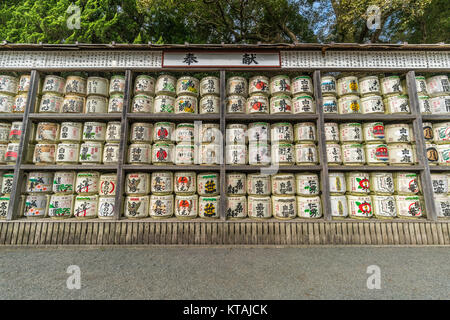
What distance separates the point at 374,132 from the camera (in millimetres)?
4207

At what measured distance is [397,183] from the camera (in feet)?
13.6

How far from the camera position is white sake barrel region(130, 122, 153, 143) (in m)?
4.20

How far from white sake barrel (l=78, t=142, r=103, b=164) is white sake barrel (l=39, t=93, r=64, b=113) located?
103 centimetres

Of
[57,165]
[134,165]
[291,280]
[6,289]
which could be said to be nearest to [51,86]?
[57,165]

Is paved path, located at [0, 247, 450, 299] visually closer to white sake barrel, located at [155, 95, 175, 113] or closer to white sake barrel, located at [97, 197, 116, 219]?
white sake barrel, located at [97, 197, 116, 219]

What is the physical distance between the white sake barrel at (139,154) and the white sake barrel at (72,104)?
142 centimetres

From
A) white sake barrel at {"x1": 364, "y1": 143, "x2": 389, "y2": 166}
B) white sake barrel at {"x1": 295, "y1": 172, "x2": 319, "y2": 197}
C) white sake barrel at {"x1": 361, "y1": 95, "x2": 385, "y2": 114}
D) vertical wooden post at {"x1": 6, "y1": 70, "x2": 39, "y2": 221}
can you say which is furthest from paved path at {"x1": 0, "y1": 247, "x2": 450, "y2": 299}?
white sake barrel at {"x1": 361, "y1": 95, "x2": 385, "y2": 114}

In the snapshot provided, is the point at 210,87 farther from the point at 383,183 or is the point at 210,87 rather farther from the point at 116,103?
the point at 383,183

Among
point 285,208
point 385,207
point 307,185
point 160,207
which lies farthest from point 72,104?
point 385,207

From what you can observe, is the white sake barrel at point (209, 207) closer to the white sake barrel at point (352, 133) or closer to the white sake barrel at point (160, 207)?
the white sake barrel at point (160, 207)

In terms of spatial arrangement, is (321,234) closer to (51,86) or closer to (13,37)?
(51,86)

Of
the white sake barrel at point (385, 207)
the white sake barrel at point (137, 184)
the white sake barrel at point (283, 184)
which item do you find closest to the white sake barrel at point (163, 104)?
the white sake barrel at point (137, 184)

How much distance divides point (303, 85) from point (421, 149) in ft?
8.92

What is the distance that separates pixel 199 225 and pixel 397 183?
413 centimetres
